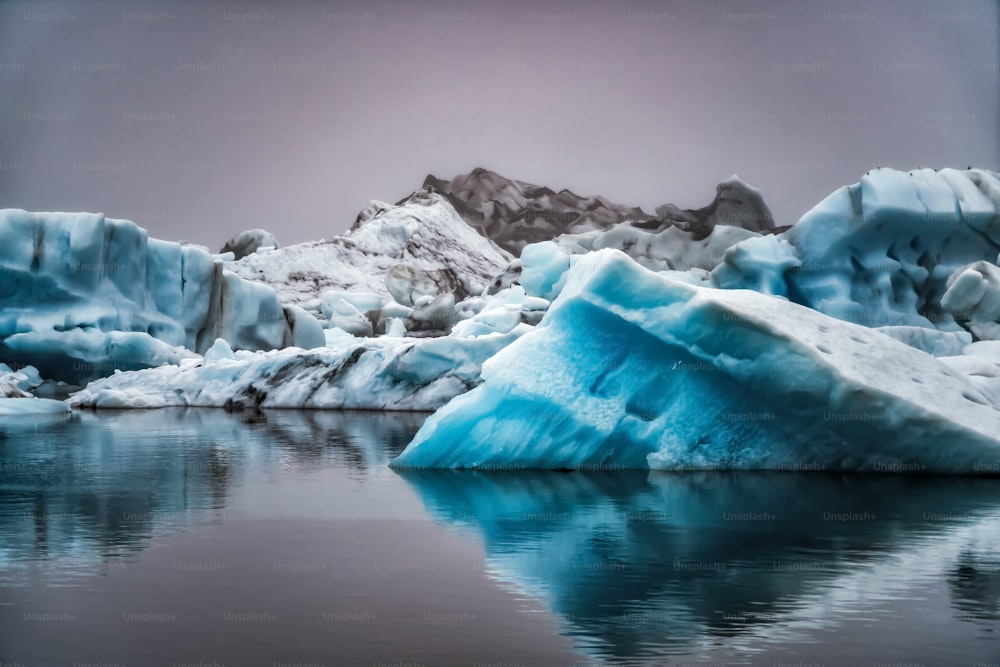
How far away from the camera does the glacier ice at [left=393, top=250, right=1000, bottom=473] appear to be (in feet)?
34.9

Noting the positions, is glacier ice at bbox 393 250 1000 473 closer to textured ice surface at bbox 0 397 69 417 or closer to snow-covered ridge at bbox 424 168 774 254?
textured ice surface at bbox 0 397 69 417

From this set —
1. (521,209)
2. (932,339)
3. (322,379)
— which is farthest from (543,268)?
(521,209)

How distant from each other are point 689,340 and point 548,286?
22.0 m

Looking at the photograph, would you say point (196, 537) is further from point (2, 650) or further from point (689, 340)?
point (689, 340)

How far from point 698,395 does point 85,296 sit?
20.9 metres

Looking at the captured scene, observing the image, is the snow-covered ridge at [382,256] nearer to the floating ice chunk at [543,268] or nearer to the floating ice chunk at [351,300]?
the floating ice chunk at [351,300]

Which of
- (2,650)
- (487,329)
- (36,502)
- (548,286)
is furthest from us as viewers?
(548,286)

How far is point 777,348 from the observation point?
1067cm

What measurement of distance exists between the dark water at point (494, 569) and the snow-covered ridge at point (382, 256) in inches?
1699

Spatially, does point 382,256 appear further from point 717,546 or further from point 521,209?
point 717,546

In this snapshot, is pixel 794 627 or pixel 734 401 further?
pixel 734 401

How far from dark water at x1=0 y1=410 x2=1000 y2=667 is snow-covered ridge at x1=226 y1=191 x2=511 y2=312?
43.2 metres

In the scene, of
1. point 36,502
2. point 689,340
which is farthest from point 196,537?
point 689,340

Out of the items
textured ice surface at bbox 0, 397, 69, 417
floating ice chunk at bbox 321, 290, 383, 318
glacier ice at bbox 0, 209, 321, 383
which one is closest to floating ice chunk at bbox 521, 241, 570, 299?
glacier ice at bbox 0, 209, 321, 383
